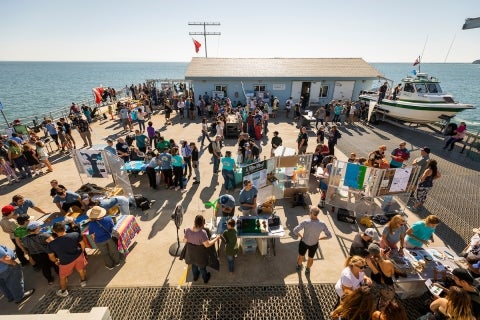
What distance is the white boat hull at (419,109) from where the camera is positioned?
49.8 ft

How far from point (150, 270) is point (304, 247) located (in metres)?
3.88

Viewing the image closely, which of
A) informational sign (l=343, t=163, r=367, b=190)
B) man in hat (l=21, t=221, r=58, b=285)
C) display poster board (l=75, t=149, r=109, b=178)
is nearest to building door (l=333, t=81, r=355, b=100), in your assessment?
informational sign (l=343, t=163, r=367, b=190)

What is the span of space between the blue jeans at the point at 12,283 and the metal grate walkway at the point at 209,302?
19.8 inches

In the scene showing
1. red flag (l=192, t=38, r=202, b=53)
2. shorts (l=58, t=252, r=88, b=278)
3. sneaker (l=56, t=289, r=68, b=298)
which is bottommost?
sneaker (l=56, t=289, r=68, b=298)

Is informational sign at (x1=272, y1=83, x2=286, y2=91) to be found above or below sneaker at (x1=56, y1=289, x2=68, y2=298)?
above

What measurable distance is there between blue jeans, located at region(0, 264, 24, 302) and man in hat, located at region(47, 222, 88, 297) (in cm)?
66

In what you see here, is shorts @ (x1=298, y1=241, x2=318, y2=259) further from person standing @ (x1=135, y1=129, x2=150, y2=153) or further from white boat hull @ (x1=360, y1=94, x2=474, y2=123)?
white boat hull @ (x1=360, y1=94, x2=474, y2=123)

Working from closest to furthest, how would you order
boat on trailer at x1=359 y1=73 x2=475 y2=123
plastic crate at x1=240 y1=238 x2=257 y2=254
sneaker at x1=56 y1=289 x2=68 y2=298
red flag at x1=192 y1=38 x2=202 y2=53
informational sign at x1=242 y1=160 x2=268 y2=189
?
sneaker at x1=56 y1=289 x2=68 y2=298 → plastic crate at x1=240 y1=238 x2=257 y2=254 → informational sign at x1=242 y1=160 x2=268 y2=189 → boat on trailer at x1=359 y1=73 x2=475 y2=123 → red flag at x1=192 y1=38 x2=202 y2=53

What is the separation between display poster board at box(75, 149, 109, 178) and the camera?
8.46 meters

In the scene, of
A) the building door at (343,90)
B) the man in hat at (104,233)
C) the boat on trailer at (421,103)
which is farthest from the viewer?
the building door at (343,90)

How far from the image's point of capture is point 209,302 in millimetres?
5234

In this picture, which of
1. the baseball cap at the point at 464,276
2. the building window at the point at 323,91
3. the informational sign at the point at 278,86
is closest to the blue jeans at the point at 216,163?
the baseball cap at the point at 464,276

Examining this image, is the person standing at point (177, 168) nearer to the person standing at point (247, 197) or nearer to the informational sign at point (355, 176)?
the person standing at point (247, 197)

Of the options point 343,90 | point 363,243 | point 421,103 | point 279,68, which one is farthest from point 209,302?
point 343,90
